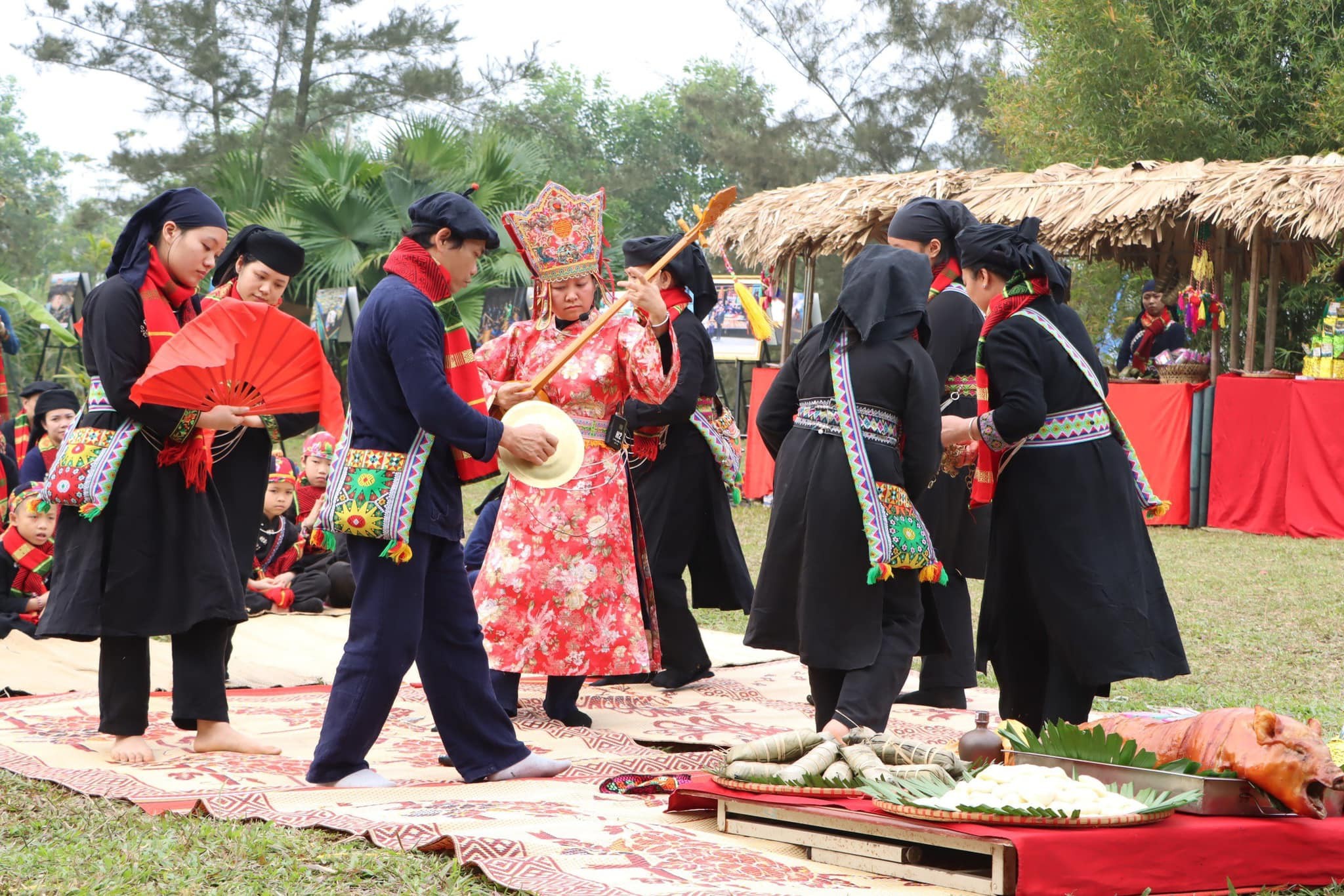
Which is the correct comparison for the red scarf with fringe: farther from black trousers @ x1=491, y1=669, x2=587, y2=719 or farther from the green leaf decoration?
the green leaf decoration

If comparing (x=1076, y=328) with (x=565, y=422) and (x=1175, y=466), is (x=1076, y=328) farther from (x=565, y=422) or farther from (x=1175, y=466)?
(x=1175, y=466)

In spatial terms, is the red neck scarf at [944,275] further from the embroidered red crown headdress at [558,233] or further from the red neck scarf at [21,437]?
the red neck scarf at [21,437]

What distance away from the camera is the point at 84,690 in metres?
5.79

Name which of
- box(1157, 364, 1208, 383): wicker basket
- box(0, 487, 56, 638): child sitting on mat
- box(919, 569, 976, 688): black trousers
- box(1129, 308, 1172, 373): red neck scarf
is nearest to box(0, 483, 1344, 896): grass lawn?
box(919, 569, 976, 688): black trousers

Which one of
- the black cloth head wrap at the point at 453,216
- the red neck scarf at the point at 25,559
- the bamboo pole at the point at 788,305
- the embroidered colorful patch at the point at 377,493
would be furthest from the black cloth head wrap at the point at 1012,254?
the bamboo pole at the point at 788,305

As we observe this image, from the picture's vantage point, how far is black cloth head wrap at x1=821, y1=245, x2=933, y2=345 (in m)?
4.39

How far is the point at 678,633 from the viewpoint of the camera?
6.09m

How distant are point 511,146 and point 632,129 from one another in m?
28.8

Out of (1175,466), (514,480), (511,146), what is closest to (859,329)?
(514,480)

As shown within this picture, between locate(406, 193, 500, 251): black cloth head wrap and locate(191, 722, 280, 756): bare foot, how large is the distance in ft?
5.76

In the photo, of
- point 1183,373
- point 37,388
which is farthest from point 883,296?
point 1183,373

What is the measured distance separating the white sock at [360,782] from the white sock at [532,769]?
30cm

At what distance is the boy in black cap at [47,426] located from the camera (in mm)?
8039

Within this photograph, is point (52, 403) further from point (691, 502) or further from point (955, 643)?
point (955, 643)
